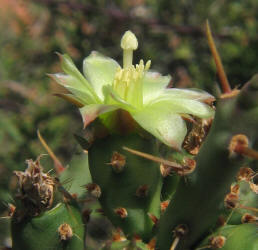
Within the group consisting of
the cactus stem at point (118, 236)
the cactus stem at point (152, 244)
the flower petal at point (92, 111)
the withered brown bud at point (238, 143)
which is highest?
the flower petal at point (92, 111)

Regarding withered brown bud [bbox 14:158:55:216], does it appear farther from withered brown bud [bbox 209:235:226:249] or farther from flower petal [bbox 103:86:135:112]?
withered brown bud [bbox 209:235:226:249]

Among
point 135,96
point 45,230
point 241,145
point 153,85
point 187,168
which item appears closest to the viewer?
point 241,145

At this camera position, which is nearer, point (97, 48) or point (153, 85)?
point (153, 85)

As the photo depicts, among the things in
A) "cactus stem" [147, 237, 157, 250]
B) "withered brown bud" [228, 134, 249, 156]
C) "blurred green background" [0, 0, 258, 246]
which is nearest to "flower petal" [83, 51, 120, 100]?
"cactus stem" [147, 237, 157, 250]

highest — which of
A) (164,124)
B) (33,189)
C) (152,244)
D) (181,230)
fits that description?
(164,124)

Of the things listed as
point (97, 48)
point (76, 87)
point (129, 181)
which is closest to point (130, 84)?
point (76, 87)

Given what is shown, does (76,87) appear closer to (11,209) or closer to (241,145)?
(11,209)

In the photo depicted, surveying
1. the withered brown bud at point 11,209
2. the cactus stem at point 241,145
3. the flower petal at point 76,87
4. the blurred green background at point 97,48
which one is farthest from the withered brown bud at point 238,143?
the blurred green background at point 97,48

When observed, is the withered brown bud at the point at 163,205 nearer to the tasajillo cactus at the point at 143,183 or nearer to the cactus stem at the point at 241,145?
the tasajillo cactus at the point at 143,183
